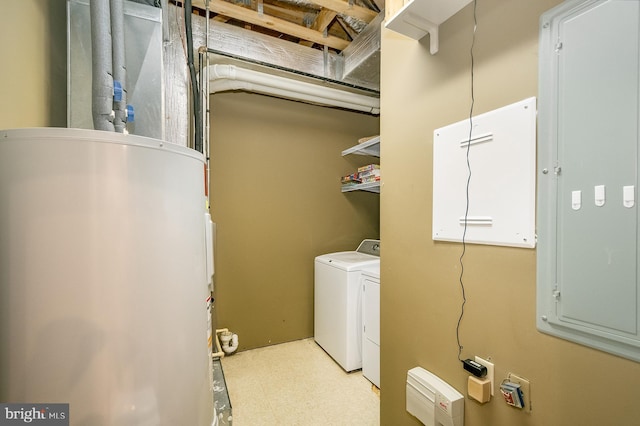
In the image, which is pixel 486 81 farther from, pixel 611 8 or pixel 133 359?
pixel 133 359

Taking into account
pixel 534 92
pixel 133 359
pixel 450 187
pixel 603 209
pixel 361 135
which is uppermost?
pixel 361 135

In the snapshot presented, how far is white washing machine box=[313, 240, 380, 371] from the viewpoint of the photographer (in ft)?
8.09

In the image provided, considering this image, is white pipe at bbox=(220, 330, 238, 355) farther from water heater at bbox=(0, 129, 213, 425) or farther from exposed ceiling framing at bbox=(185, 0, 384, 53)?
exposed ceiling framing at bbox=(185, 0, 384, 53)

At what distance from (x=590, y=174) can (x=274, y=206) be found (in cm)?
250

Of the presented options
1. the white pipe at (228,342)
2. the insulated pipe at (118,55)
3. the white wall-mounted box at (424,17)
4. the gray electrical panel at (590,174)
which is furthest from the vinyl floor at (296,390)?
the white wall-mounted box at (424,17)

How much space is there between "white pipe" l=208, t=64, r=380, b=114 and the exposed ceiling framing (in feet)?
1.16

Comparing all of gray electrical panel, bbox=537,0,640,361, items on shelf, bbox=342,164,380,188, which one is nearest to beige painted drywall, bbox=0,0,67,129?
gray electrical panel, bbox=537,0,640,361

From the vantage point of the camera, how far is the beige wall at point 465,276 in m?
0.93

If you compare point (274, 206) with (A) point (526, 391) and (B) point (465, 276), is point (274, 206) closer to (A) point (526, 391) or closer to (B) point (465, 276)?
(B) point (465, 276)

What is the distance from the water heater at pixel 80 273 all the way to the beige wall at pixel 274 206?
2.01m

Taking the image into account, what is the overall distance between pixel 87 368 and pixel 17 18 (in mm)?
1291

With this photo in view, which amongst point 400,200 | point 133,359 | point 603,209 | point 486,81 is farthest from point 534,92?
point 133,359

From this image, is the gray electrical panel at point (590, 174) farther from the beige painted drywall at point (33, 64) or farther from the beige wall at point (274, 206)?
the beige wall at point (274, 206)

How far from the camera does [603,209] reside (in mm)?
833
